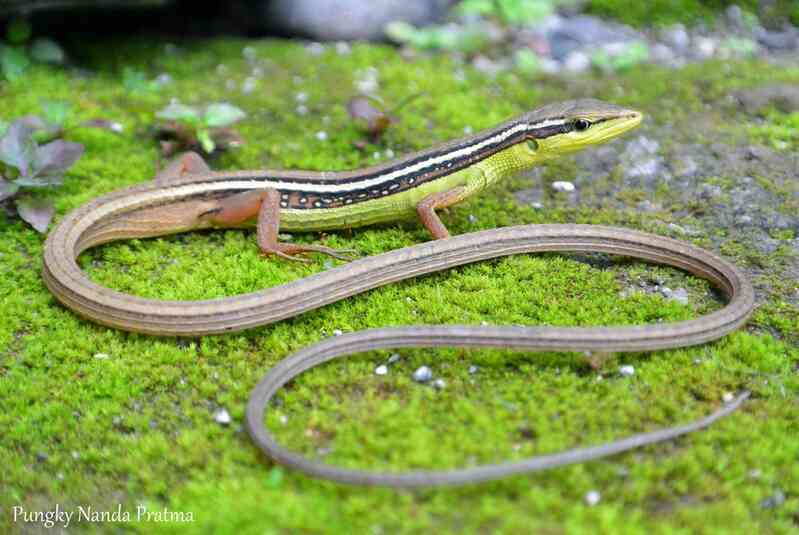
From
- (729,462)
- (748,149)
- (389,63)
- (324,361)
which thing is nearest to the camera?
(729,462)

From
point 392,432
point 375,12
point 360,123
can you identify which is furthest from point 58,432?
point 375,12

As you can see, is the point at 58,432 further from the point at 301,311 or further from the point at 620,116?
the point at 620,116

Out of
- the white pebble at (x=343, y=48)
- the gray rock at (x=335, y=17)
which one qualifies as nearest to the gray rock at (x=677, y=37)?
the gray rock at (x=335, y=17)

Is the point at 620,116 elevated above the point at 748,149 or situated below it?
above

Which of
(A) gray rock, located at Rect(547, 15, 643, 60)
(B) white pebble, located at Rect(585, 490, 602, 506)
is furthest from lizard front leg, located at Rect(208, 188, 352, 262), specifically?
(A) gray rock, located at Rect(547, 15, 643, 60)

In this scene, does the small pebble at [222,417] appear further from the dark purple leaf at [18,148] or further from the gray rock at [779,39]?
the gray rock at [779,39]

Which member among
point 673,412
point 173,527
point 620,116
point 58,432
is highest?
point 620,116

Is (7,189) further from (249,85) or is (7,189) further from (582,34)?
(582,34)
